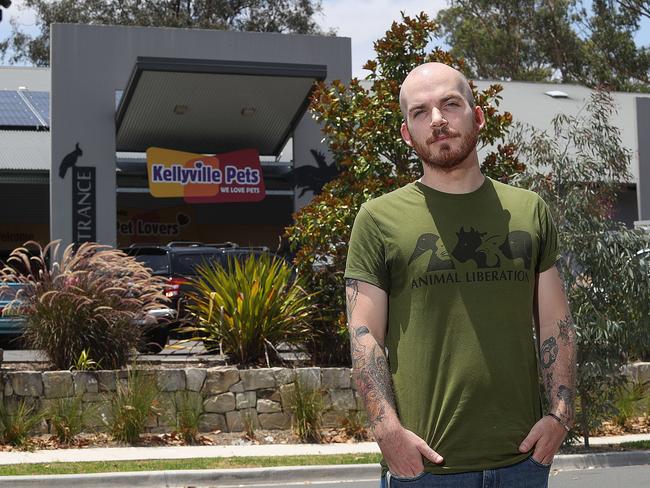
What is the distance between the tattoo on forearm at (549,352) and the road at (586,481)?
6.93 m

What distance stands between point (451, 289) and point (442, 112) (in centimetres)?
57

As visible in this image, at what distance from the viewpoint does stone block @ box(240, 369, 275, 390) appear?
12844mm

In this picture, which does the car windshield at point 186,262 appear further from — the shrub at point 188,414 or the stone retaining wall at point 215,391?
the shrub at point 188,414

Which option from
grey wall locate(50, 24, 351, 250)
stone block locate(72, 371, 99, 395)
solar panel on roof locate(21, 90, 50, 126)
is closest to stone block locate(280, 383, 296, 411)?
stone block locate(72, 371, 99, 395)

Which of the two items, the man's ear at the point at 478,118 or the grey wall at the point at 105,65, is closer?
the man's ear at the point at 478,118

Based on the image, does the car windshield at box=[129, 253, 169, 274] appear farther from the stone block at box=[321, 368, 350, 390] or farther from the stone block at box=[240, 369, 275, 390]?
the stone block at box=[321, 368, 350, 390]

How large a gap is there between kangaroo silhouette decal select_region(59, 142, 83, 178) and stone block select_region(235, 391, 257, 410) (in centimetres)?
1125

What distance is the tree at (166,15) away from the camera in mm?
47812

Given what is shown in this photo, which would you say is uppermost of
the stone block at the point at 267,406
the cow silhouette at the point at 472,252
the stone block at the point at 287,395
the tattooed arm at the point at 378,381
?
the cow silhouette at the point at 472,252

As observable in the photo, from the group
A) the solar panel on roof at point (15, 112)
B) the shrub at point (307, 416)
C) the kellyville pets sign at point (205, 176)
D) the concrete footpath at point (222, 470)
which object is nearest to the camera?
the concrete footpath at point (222, 470)

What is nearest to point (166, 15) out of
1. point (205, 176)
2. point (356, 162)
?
point (205, 176)

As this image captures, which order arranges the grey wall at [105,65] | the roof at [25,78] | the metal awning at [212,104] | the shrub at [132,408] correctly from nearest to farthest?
the shrub at [132,408]
the metal awning at [212,104]
the grey wall at [105,65]
the roof at [25,78]

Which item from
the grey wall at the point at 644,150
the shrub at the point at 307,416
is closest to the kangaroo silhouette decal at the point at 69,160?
the shrub at the point at 307,416

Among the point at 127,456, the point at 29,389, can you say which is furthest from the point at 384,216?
the point at 29,389
